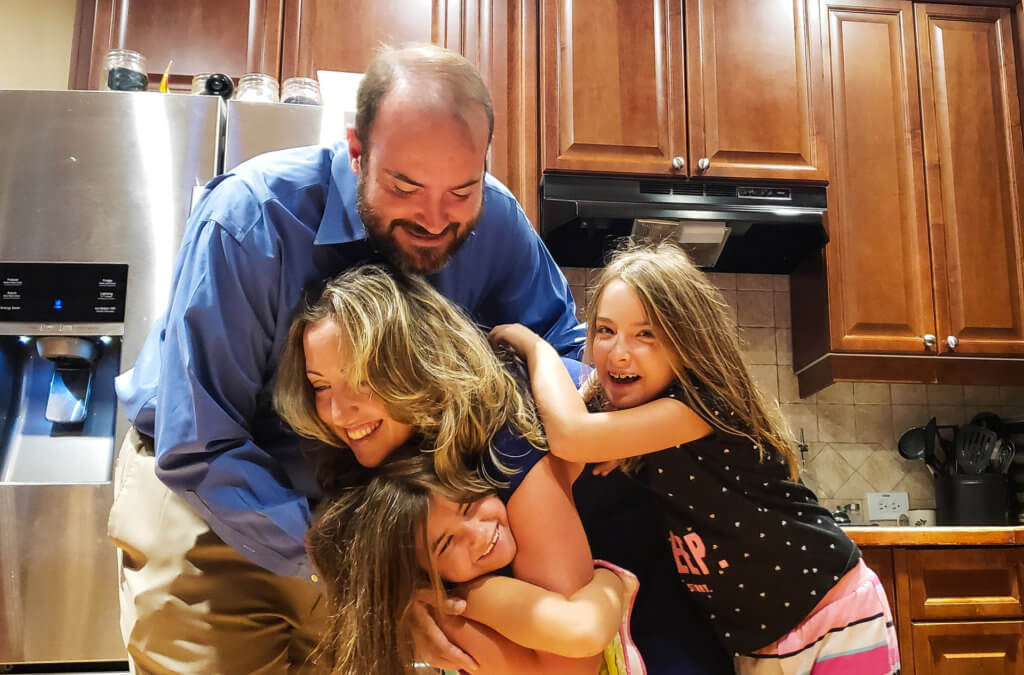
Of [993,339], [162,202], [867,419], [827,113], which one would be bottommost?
[867,419]

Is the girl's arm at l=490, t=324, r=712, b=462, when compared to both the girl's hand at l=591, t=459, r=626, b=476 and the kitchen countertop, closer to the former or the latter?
the girl's hand at l=591, t=459, r=626, b=476

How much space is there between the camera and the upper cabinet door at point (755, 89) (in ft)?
8.33

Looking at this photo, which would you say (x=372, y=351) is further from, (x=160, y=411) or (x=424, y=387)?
(x=160, y=411)

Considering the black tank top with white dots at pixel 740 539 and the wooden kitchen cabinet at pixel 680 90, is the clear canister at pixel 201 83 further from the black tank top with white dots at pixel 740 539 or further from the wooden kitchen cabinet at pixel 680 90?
the black tank top with white dots at pixel 740 539

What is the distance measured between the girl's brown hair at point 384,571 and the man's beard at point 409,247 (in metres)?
0.25

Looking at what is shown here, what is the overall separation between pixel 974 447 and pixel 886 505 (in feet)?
1.01

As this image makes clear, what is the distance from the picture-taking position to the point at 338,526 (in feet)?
3.14

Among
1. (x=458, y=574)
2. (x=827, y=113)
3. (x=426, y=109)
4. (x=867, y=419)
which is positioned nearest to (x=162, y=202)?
(x=426, y=109)

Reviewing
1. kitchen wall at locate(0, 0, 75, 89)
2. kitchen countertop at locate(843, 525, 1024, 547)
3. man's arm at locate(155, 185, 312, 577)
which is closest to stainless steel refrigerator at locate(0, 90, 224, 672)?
man's arm at locate(155, 185, 312, 577)

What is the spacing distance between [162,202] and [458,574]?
1.29 meters

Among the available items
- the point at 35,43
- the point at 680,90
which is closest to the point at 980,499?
the point at 680,90

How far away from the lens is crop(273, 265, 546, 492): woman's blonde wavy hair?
94 centimetres

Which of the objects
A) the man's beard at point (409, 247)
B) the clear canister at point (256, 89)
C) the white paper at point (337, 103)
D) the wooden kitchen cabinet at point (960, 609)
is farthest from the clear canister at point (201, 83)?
the wooden kitchen cabinet at point (960, 609)

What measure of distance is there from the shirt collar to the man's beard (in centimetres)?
5
